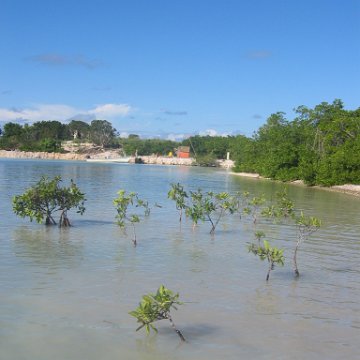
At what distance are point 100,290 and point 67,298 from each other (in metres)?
0.84

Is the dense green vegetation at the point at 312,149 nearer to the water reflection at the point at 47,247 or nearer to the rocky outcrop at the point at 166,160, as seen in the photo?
the water reflection at the point at 47,247

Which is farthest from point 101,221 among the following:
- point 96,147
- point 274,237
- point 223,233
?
point 96,147

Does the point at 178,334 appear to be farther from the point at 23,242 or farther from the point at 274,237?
the point at 274,237

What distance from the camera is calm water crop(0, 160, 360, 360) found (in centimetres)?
770

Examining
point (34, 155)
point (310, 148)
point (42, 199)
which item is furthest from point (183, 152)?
point (42, 199)

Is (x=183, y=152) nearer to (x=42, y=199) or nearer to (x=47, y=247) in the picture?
(x=42, y=199)

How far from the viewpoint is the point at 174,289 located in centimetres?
1075

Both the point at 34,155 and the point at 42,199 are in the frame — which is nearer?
the point at 42,199

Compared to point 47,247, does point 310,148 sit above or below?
above

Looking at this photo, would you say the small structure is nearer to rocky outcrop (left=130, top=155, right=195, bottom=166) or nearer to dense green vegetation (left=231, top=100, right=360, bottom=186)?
rocky outcrop (left=130, top=155, right=195, bottom=166)

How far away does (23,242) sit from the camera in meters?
15.2

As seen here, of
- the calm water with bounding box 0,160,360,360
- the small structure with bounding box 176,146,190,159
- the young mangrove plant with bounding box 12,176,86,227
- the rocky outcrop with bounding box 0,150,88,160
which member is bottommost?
the calm water with bounding box 0,160,360,360

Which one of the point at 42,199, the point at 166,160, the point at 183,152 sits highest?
the point at 183,152

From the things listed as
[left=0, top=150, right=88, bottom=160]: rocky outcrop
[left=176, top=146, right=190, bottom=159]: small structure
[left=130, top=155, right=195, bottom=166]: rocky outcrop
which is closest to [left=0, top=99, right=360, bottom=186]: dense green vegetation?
[left=130, top=155, right=195, bottom=166]: rocky outcrop
